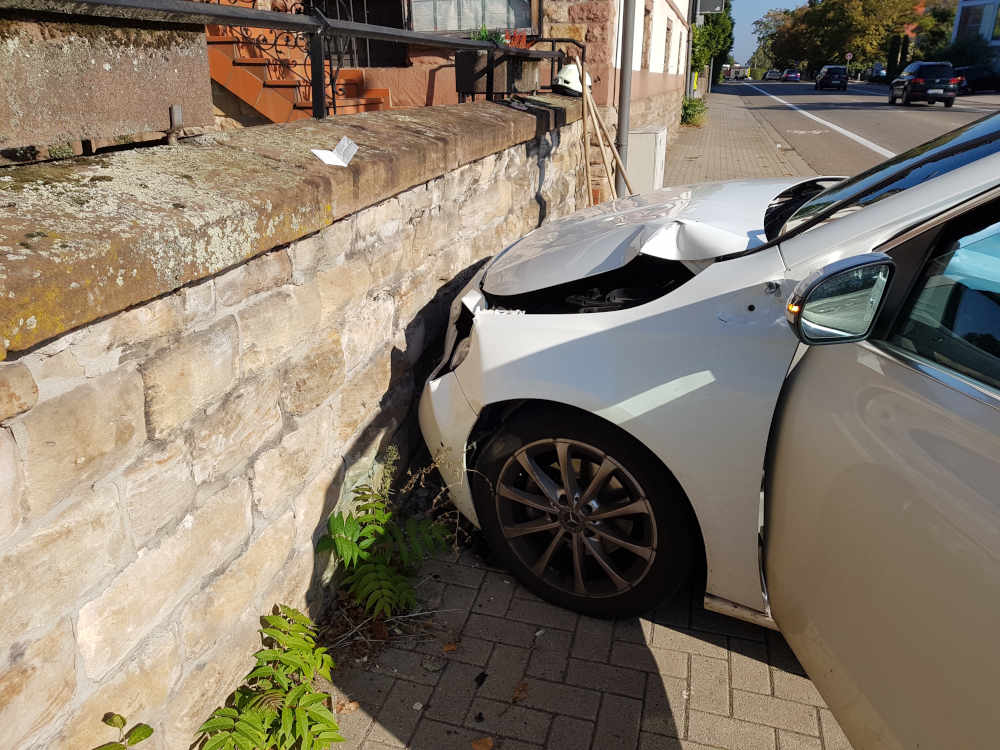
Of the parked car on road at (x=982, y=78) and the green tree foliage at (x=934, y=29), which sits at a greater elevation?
the green tree foliage at (x=934, y=29)

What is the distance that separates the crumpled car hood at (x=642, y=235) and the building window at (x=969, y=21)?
67582 mm

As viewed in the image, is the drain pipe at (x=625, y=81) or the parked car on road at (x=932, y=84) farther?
the parked car on road at (x=932, y=84)

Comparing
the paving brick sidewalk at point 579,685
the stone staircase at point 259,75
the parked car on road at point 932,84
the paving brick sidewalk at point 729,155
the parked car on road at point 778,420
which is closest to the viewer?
the parked car on road at point 778,420

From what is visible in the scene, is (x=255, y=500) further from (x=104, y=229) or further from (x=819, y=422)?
(x=819, y=422)

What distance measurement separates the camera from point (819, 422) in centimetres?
210

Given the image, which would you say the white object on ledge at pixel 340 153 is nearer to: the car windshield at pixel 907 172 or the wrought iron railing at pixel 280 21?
the wrought iron railing at pixel 280 21

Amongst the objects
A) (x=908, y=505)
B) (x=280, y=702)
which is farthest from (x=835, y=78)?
(x=280, y=702)

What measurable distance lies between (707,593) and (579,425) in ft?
2.25

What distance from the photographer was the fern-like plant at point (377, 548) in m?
2.92

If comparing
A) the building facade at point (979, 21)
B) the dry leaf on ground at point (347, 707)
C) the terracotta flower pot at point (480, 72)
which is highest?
the building facade at point (979, 21)

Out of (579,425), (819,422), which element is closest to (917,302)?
(819,422)

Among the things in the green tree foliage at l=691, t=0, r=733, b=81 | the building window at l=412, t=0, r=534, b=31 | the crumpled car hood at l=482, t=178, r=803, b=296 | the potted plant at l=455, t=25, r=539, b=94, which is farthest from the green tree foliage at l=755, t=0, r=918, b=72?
the crumpled car hood at l=482, t=178, r=803, b=296

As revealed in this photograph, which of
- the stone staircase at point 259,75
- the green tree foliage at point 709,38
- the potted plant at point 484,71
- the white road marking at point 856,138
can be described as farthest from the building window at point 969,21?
the potted plant at point 484,71

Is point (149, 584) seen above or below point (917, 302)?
below
